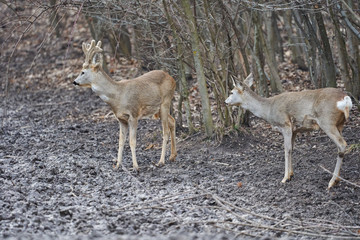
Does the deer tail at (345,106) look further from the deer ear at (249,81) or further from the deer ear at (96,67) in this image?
the deer ear at (96,67)

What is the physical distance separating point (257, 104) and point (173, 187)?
2.01 meters

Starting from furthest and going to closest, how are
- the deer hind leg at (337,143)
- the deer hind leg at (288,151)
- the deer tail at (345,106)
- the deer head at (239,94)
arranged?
the deer head at (239,94)
the deer hind leg at (288,151)
the deer hind leg at (337,143)
the deer tail at (345,106)

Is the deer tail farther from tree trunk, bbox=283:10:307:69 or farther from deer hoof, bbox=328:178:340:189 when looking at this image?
tree trunk, bbox=283:10:307:69

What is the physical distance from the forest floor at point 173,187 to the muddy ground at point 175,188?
15 mm

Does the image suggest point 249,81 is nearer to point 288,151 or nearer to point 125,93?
point 288,151

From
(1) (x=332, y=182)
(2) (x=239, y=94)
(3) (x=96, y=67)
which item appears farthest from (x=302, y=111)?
(3) (x=96, y=67)

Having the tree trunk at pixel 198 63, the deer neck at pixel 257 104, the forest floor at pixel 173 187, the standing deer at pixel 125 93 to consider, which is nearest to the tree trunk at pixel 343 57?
the forest floor at pixel 173 187

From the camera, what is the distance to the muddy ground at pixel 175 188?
6086 millimetres

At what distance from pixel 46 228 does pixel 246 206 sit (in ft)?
8.23

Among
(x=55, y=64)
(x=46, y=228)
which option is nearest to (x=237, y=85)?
(x=46, y=228)

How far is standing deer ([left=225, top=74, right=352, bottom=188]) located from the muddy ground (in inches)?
20.3

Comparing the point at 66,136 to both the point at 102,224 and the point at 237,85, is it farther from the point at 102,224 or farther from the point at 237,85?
the point at 102,224

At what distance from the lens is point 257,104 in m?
8.89

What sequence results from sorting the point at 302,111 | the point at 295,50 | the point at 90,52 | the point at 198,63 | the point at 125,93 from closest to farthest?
1. the point at 302,111
2. the point at 90,52
3. the point at 125,93
4. the point at 198,63
5. the point at 295,50
